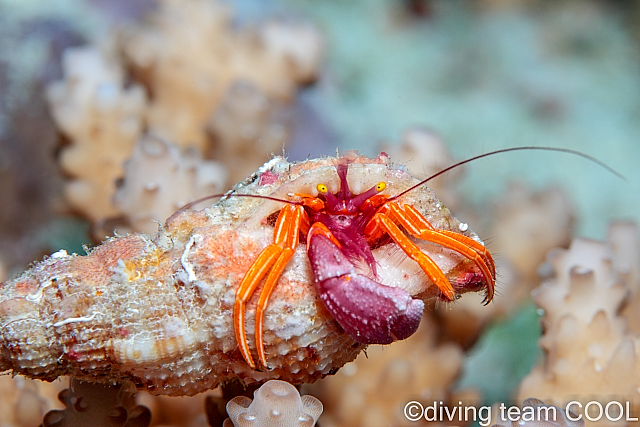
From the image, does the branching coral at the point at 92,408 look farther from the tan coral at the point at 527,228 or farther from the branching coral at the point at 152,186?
the tan coral at the point at 527,228

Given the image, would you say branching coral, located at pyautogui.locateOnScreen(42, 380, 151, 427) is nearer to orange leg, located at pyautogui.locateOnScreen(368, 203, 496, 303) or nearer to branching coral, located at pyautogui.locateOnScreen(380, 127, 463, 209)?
orange leg, located at pyautogui.locateOnScreen(368, 203, 496, 303)

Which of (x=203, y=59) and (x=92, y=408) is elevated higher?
(x=203, y=59)

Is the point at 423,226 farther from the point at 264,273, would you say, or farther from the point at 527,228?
the point at 527,228

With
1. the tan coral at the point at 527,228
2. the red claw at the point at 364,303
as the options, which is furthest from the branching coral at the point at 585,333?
the red claw at the point at 364,303

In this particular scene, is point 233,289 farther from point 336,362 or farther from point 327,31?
point 327,31

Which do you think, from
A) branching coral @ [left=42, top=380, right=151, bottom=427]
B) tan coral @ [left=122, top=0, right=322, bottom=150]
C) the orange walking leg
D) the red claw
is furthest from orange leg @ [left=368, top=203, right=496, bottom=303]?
tan coral @ [left=122, top=0, right=322, bottom=150]

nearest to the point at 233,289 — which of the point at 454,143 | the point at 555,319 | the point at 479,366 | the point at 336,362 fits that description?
the point at 336,362

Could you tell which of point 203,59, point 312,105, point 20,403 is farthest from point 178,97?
point 20,403
